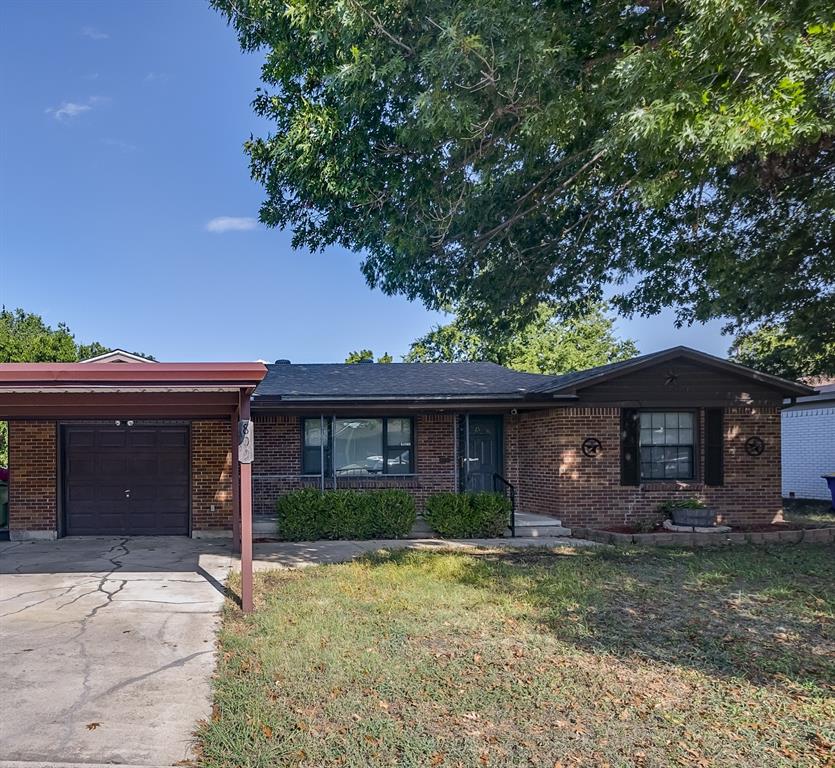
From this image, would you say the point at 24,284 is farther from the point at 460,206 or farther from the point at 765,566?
the point at 765,566

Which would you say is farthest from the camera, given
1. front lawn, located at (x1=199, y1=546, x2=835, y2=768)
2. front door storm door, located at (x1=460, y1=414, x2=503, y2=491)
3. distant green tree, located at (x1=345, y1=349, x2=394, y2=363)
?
distant green tree, located at (x1=345, y1=349, x2=394, y2=363)

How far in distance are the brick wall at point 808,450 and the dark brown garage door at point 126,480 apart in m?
17.9

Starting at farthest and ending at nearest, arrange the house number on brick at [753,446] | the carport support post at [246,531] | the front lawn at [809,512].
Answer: the front lawn at [809,512]
the house number on brick at [753,446]
the carport support post at [246,531]

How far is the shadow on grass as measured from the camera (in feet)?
17.6

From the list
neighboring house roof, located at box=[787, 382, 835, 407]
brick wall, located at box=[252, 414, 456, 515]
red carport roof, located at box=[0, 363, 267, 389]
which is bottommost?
brick wall, located at box=[252, 414, 456, 515]

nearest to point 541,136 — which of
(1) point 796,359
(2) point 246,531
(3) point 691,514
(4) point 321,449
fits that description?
(2) point 246,531

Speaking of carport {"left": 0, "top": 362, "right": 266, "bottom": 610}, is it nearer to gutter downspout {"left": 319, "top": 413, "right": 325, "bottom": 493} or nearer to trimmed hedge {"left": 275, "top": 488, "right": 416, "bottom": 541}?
trimmed hedge {"left": 275, "top": 488, "right": 416, "bottom": 541}

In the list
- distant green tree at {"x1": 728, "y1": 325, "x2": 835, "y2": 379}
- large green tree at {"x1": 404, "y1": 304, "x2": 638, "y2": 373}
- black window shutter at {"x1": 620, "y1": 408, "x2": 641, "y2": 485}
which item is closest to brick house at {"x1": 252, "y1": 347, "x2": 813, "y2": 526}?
black window shutter at {"x1": 620, "y1": 408, "x2": 641, "y2": 485}

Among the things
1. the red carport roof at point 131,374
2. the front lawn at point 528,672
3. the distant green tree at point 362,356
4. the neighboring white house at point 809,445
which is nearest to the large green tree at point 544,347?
the distant green tree at point 362,356

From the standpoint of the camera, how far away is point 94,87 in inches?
537

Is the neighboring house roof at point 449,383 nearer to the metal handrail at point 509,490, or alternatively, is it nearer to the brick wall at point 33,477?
the metal handrail at point 509,490

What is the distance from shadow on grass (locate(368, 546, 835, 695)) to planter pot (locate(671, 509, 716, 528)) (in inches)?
55.8

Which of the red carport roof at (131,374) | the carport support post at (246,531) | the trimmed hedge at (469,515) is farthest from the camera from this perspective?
the trimmed hedge at (469,515)

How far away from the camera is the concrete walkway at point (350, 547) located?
9875 mm
